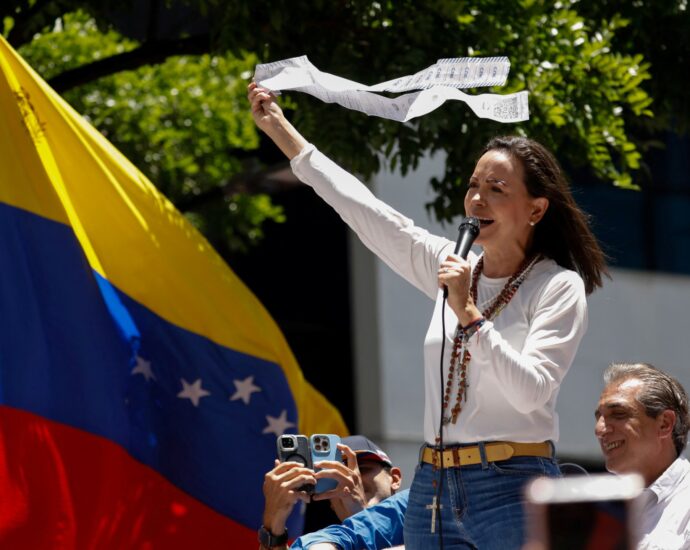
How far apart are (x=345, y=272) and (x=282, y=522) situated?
9.61m

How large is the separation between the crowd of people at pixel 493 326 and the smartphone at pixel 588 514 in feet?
5.75

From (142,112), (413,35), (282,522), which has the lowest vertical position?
(282,522)

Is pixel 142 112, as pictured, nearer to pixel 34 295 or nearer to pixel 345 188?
pixel 34 295

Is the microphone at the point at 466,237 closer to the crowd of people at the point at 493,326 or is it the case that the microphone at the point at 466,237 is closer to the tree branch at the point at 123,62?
the crowd of people at the point at 493,326

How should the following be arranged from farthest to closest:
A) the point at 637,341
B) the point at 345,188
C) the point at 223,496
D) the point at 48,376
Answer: the point at 637,341
the point at 223,496
the point at 48,376
the point at 345,188

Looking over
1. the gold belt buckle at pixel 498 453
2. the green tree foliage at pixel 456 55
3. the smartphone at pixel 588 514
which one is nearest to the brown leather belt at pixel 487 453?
the gold belt buckle at pixel 498 453

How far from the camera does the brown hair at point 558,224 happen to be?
3.71 metres

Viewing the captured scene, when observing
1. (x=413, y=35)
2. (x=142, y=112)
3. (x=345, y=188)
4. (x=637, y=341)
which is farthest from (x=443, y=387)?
(x=637, y=341)

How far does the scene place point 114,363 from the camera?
5520 mm

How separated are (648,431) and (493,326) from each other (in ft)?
3.95

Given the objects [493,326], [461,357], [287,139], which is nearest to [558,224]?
[493,326]

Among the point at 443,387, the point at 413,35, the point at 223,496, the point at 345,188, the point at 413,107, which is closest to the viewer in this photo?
the point at 443,387

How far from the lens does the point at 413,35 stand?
20.7ft

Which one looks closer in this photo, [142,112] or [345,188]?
[345,188]
